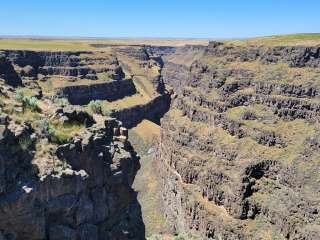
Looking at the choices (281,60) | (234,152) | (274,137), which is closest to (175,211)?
(234,152)

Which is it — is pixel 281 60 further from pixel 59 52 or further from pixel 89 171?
pixel 59 52

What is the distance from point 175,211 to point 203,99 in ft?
82.3

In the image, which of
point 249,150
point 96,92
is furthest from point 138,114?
point 249,150

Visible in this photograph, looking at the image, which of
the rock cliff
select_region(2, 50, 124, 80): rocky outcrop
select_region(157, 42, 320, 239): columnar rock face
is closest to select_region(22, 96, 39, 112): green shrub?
the rock cliff

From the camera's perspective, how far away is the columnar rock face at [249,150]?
7612 cm

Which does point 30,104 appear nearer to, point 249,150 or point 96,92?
point 249,150

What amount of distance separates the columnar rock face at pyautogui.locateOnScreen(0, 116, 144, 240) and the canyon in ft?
0.22

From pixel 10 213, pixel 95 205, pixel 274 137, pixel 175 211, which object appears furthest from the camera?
pixel 175 211

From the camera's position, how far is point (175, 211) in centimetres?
9688

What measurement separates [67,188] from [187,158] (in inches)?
2733

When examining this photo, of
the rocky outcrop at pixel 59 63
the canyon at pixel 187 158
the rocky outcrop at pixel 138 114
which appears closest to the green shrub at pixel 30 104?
the canyon at pixel 187 158

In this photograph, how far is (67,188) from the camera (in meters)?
31.6

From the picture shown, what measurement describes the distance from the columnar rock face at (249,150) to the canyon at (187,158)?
198 mm

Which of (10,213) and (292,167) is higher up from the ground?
(10,213)
